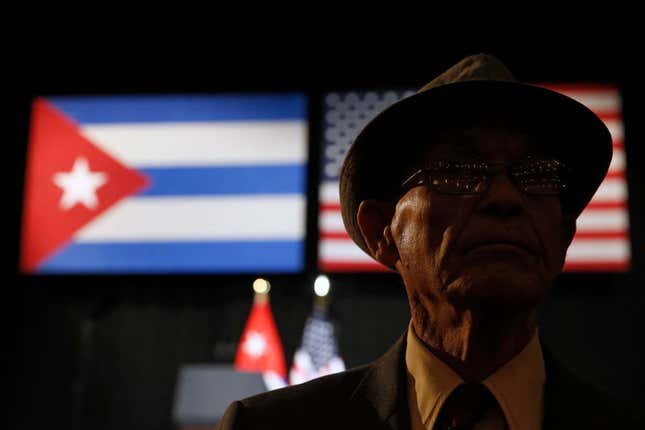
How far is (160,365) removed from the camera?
225 inches

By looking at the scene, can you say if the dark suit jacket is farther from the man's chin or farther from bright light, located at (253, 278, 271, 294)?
bright light, located at (253, 278, 271, 294)

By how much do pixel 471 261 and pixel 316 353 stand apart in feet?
13.4

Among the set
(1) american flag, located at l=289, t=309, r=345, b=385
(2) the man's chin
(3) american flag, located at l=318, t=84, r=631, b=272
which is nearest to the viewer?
(2) the man's chin

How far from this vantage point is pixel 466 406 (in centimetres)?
115

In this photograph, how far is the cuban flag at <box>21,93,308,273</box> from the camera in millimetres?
5488

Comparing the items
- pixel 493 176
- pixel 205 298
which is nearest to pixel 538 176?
pixel 493 176

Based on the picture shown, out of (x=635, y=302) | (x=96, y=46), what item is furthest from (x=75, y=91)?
(x=635, y=302)

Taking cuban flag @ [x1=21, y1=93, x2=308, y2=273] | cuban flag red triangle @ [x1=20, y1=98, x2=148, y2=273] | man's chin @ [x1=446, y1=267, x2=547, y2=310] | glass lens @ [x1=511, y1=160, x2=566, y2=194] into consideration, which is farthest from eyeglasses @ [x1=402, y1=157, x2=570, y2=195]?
cuban flag red triangle @ [x1=20, y1=98, x2=148, y2=273]

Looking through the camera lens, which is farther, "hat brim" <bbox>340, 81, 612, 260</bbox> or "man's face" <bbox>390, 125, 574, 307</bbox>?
"hat brim" <bbox>340, 81, 612, 260</bbox>

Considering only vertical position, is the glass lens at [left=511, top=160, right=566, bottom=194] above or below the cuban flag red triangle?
below

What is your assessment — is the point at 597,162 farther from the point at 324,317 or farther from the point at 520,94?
the point at 324,317

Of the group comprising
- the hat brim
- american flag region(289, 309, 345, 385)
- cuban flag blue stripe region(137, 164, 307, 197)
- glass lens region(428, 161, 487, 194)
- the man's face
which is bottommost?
american flag region(289, 309, 345, 385)

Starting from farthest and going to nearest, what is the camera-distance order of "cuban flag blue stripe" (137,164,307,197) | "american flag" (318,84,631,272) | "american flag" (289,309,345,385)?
"cuban flag blue stripe" (137,164,307,197) < "american flag" (318,84,631,272) < "american flag" (289,309,345,385)

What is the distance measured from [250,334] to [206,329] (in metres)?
0.71
